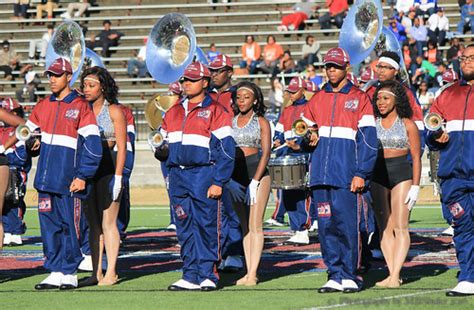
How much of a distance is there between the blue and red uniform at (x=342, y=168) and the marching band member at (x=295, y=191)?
459cm

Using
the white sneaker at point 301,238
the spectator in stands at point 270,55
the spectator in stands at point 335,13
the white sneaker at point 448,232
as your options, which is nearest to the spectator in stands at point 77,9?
the spectator in stands at point 270,55

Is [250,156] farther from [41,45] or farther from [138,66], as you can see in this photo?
[41,45]

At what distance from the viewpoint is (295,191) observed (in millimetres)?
15711

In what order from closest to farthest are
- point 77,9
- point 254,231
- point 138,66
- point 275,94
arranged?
point 254,231
point 275,94
point 138,66
point 77,9

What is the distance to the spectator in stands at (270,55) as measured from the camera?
94.9 ft

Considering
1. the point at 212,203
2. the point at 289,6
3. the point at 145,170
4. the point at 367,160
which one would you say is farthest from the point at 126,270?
the point at 289,6

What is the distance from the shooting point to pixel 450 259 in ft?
43.3

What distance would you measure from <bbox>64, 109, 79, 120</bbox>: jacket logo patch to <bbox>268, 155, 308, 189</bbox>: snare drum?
155 inches

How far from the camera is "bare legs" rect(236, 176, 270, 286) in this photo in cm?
1151

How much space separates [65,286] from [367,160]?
2.88m

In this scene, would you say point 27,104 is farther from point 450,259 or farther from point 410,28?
point 450,259

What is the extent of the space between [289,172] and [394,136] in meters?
3.20

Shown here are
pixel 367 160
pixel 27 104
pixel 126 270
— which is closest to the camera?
pixel 367 160

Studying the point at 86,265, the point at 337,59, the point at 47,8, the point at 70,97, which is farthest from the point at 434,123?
the point at 47,8
